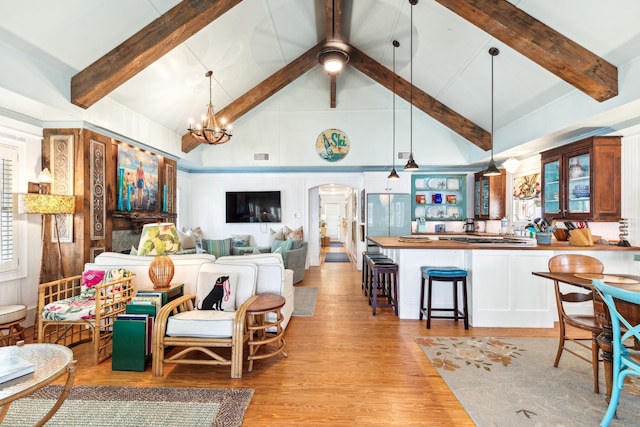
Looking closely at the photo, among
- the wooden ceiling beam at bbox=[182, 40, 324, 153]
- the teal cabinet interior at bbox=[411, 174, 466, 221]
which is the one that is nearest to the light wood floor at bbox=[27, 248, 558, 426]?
the teal cabinet interior at bbox=[411, 174, 466, 221]

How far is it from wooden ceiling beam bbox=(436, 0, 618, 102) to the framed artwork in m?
5.07

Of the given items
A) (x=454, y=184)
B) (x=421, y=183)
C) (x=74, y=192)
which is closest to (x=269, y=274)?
(x=74, y=192)

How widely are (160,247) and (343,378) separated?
2053 millimetres

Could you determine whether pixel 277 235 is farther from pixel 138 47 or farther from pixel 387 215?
pixel 138 47

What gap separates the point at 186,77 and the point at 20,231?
302 centimetres

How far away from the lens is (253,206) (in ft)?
25.2

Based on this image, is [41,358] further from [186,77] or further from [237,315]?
[186,77]

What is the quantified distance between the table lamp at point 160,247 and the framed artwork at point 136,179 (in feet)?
7.35

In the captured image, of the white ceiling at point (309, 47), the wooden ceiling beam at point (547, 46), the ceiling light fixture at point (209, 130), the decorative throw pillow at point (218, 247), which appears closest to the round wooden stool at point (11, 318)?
the white ceiling at point (309, 47)

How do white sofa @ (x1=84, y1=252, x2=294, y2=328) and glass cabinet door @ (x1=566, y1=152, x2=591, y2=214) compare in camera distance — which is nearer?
white sofa @ (x1=84, y1=252, x2=294, y2=328)

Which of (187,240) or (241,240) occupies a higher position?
(187,240)

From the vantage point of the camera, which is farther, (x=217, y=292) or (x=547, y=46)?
(x=547, y=46)

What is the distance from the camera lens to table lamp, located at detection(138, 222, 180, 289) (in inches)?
111

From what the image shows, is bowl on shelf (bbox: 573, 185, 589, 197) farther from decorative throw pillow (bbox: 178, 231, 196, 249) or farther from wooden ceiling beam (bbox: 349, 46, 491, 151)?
decorative throw pillow (bbox: 178, 231, 196, 249)
